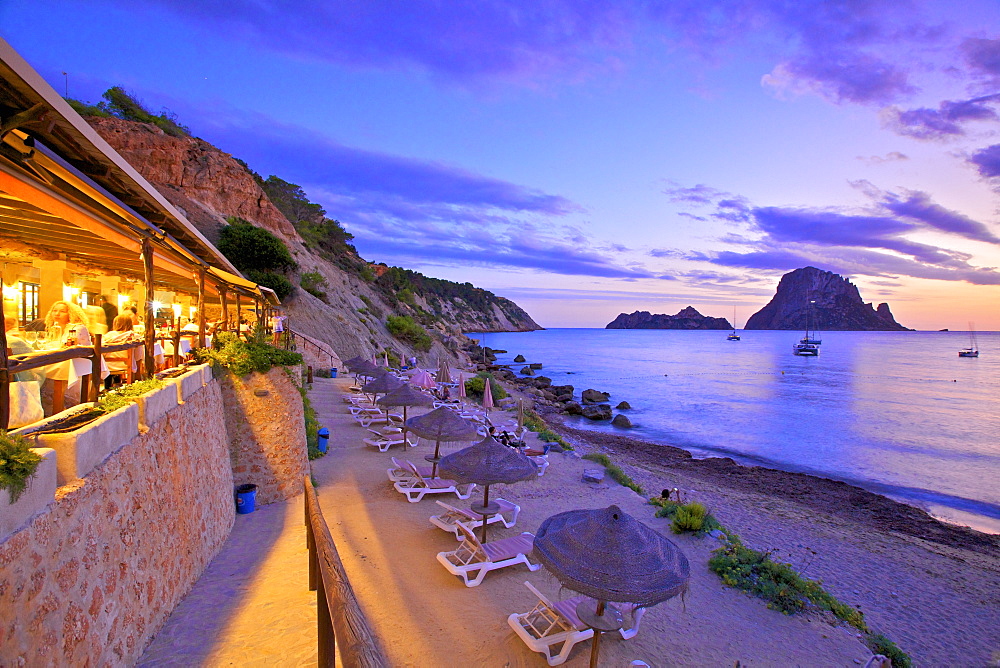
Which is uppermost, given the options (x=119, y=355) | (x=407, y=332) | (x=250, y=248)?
(x=250, y=248)

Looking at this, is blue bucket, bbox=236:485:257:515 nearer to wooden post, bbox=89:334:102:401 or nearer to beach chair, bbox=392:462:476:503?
beach chair, bbox=392:462:476:503

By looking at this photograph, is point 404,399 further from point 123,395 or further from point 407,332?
point 407,332

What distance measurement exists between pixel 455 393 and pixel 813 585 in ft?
60.7

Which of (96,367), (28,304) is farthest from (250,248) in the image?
(96,367)

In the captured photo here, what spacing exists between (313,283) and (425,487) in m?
26.7

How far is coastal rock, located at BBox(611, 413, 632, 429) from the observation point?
87.1 ft

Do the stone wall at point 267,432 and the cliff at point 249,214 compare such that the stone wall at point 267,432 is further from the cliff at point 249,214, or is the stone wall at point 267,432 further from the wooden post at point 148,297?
the cliff at point 249,214

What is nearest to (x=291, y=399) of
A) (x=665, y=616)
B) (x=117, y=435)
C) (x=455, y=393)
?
(x=117, y=435)

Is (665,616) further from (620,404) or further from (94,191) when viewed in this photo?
(620,404)

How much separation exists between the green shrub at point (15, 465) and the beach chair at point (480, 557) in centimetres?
512

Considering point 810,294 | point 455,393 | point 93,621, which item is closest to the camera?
point 93,621

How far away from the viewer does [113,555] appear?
362cm

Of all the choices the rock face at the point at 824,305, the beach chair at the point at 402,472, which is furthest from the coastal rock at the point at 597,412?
the rock face at the point at 824,305

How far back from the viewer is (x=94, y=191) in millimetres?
3914
